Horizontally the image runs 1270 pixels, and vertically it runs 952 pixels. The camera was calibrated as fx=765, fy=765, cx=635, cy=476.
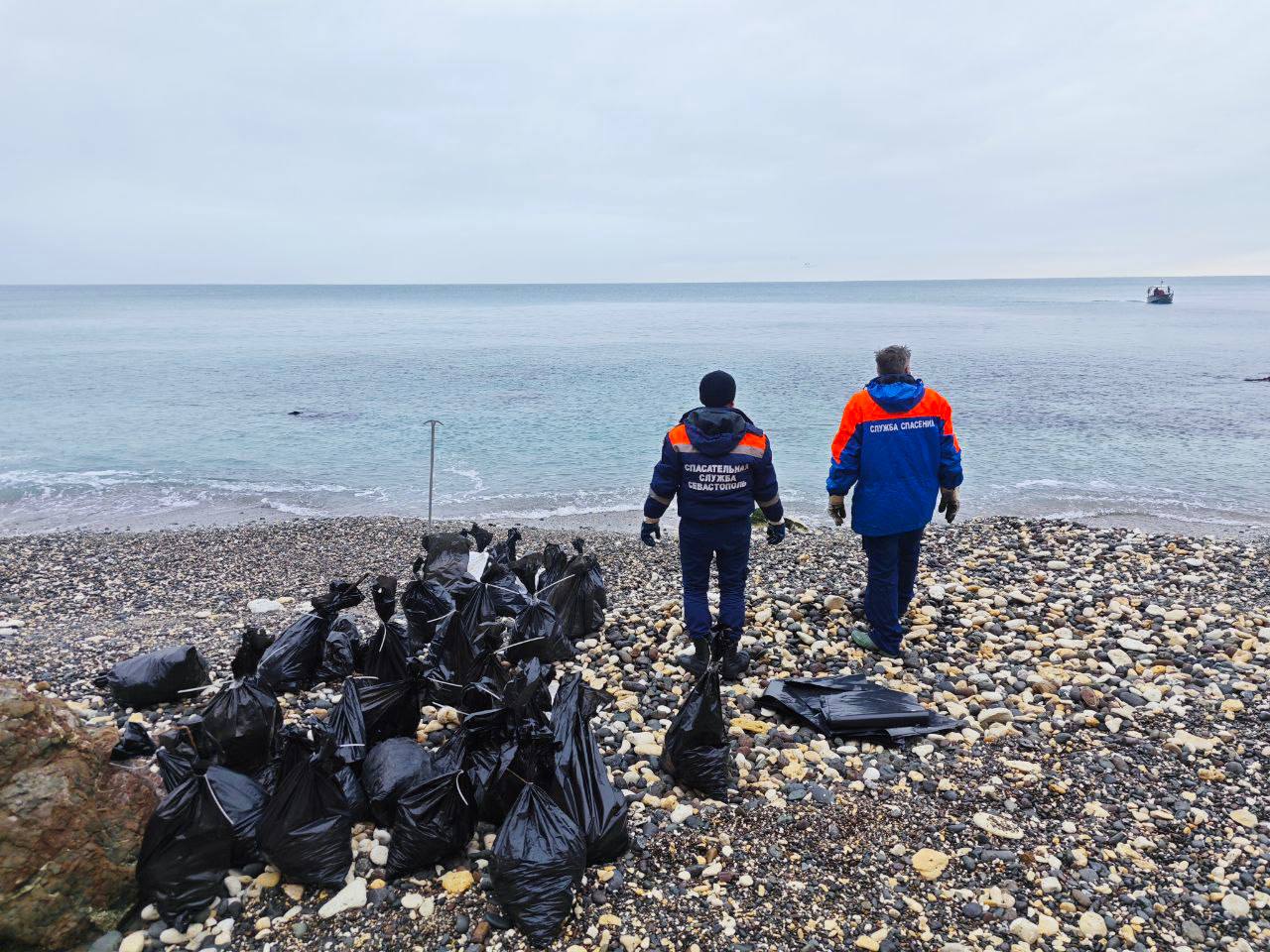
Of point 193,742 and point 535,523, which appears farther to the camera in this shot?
point 535,523

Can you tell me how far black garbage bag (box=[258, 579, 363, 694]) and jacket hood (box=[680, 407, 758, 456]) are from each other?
2932 mm

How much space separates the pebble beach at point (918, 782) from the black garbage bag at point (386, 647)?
423mm

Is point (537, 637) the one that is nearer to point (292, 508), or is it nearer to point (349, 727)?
point (349, 727)

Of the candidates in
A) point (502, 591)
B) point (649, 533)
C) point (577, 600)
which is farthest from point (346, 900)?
point (577, 600)

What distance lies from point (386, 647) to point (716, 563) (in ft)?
8.23

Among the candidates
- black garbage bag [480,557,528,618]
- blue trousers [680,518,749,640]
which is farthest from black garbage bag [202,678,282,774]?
blue trousers [680,518,749,640]

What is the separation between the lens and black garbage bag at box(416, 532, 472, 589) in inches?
299

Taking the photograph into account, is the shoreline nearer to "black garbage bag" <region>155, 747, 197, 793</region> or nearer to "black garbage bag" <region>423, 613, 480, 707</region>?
"black garbage bag" <region>423, 613, 480, 707</region>

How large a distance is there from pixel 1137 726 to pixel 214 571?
1064cm

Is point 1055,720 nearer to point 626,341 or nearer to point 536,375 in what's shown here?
point 536,375

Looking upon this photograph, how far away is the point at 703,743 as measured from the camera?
4.33 meters

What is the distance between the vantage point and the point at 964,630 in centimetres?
654

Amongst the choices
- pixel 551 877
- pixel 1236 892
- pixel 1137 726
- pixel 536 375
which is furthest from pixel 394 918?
pixel 536 375

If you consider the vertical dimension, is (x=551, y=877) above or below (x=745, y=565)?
below
